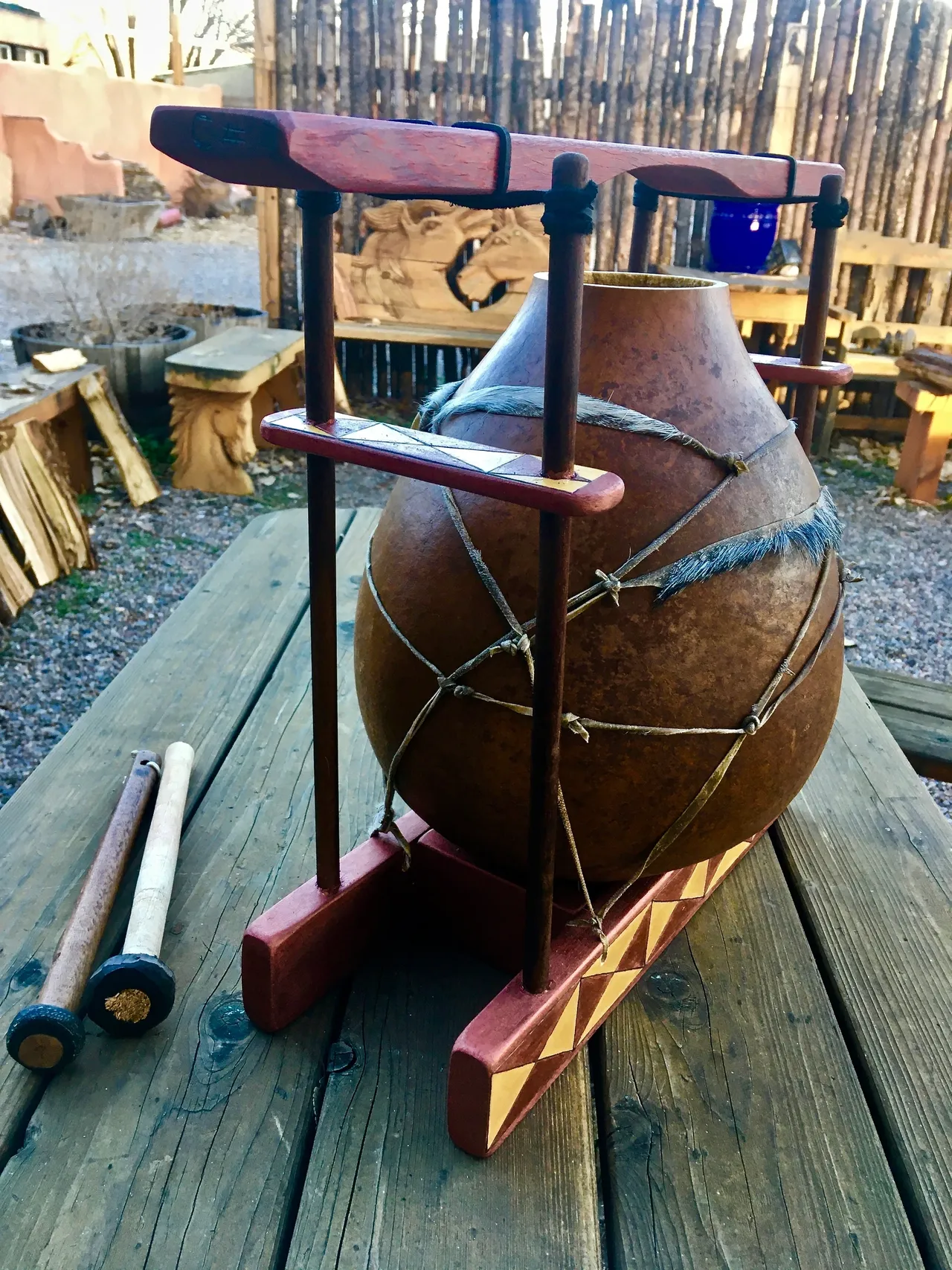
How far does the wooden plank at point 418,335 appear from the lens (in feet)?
17.5

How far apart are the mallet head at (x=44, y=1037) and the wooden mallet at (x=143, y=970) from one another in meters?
0.05

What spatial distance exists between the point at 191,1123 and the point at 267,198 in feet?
17.5

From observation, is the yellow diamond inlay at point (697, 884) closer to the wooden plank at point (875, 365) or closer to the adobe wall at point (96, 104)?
the wooden plank at point (875, 365)

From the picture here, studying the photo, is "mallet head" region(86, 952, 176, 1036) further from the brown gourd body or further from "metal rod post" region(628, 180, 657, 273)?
"metal rod post" region(628, 180, 657, 273)

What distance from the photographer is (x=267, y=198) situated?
5574 millimetres

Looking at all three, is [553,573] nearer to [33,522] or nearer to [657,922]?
[657,922]

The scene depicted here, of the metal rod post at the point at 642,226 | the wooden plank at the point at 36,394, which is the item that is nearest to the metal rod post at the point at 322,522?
the metal rod post at the point at 642,226

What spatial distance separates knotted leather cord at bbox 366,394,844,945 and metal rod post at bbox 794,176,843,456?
33cm

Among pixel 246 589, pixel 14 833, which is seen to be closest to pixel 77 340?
pixel 246 589

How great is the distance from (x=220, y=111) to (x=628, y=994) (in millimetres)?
1213

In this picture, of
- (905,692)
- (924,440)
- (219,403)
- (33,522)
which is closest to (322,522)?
(905,692)

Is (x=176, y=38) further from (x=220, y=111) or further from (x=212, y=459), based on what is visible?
(x=220, y=111)

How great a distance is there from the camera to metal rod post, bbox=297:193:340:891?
3.66ft

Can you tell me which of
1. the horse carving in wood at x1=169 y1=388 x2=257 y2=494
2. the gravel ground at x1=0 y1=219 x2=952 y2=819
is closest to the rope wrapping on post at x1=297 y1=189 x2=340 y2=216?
the gravel ground at x1=0 y1=219 x2=952 y2=819
